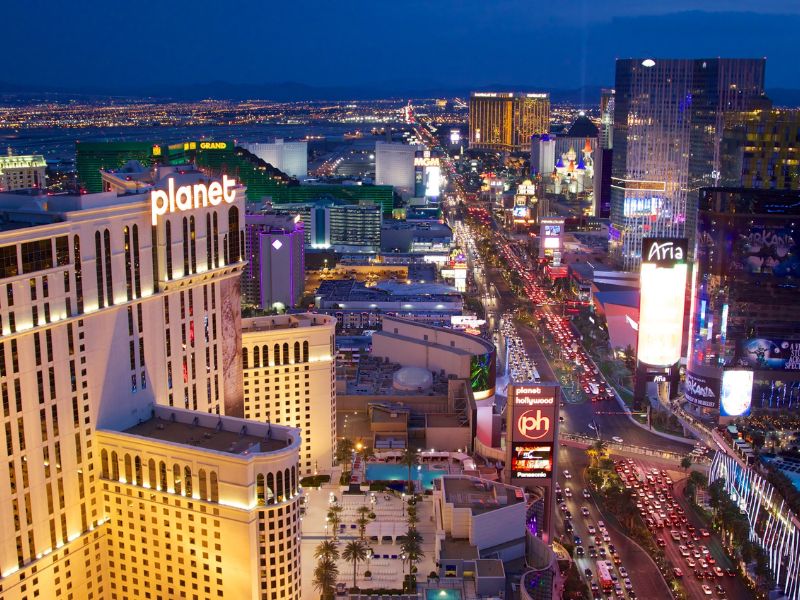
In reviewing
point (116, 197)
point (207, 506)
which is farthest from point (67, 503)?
point (116, 197)

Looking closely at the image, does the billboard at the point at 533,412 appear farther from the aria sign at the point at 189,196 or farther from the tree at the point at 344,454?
the aria sign at the point at 189,196

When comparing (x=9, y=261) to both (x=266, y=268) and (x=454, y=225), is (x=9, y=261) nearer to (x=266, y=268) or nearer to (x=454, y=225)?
(x=266, y=268)

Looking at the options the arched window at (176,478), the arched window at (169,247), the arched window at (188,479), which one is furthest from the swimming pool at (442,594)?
the arched window at (169,247)

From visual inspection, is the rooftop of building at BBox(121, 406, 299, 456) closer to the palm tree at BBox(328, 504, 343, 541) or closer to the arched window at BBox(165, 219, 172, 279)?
the arched window at BBox(165, 219, 172, 279)

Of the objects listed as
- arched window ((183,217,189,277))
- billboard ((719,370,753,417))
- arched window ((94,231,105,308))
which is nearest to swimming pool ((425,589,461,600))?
arched window ((183,217,189,277))

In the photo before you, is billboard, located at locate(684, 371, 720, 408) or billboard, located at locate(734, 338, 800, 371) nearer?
billboard, located at locate(684, 371, 720, 408)

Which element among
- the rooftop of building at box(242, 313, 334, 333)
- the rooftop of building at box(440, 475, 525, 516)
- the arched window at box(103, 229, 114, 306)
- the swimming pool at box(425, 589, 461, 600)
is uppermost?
the arched window at box(103, 229, 114, 306)

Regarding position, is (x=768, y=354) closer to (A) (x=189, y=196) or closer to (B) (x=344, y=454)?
(B) (x=344, y=454)
